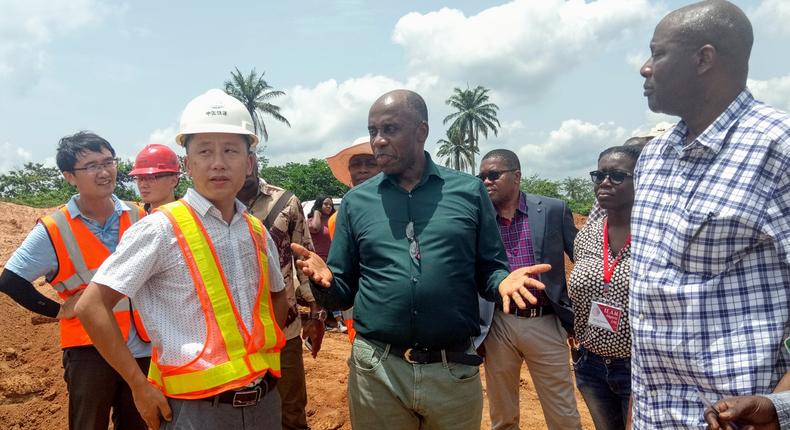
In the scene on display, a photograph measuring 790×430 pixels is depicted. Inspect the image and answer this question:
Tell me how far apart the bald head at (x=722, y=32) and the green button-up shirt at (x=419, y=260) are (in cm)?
120

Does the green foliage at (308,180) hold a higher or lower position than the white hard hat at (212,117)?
higher

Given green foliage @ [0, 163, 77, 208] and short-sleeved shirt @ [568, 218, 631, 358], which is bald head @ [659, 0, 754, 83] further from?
green foliage @ [0, 163, 77, 208]

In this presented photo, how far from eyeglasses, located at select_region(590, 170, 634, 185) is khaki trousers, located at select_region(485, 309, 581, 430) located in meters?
1.21

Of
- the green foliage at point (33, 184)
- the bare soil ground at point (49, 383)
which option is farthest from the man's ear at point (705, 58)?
the green foliage at point (33, 184)

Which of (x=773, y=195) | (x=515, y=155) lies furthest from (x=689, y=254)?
(x=515, y=155)

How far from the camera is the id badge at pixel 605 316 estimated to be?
2859 millimetres

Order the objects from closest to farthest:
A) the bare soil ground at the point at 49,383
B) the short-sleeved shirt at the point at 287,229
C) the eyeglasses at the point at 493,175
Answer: the short-sleeved shirt at the point at 287,229 → the eyeglasses at the point at 493,175 → the bare soil ground at the point at 49,383

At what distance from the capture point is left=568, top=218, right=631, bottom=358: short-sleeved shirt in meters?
2.86

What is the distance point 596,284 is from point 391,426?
130 cm

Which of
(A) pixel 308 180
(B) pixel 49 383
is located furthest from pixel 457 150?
(B) pixel 49 383

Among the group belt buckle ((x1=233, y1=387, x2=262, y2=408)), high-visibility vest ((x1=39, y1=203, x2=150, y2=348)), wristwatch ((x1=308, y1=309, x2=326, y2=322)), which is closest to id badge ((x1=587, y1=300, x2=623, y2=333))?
wristwatch ((x1=308, y1=309, x2=326, y2=322))

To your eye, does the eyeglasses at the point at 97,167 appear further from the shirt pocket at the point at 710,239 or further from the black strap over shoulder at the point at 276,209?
the shirt pocket at the point at 710,239

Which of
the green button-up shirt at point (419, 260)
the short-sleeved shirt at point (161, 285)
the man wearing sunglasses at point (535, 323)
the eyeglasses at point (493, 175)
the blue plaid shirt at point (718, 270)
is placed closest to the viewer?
the blue plaid shirt at point (718, 270)

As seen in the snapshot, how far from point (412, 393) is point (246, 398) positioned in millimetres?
801
